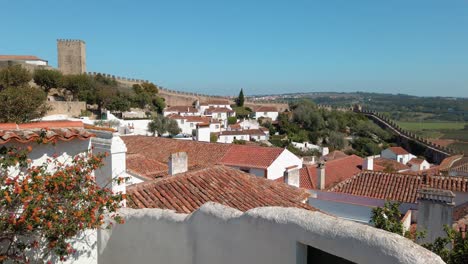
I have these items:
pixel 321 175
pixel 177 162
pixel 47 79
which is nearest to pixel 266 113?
pixel 47 79

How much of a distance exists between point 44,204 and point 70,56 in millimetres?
77865

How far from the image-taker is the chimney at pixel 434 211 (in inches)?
311

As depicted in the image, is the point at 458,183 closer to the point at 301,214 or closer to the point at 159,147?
the point at 301,214

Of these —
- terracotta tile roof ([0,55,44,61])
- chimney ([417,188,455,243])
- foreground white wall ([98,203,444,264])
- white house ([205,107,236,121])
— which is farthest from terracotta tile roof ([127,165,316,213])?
terracotta tile roof ([0,55,44,61])

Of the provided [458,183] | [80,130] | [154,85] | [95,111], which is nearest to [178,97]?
[154,85]

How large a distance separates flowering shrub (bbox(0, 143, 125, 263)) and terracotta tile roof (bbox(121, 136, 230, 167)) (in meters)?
17.2

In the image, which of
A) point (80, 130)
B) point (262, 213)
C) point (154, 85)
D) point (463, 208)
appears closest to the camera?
point (262, 213)

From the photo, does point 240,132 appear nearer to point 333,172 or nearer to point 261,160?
point 261,160

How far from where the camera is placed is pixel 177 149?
2327cm

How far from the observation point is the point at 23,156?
13.0 feet

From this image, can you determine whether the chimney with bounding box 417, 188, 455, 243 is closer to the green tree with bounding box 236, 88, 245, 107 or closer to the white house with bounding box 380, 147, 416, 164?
the white house with bounding box 380, 147, 416, 164

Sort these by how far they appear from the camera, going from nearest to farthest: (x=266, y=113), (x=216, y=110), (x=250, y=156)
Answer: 1. (x=250, y=156)
2. (x=216, y=110)
3. (x=266, y=113)

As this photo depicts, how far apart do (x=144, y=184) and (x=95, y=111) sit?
1918 inches

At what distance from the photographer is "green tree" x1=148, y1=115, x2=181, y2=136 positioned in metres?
46.1
